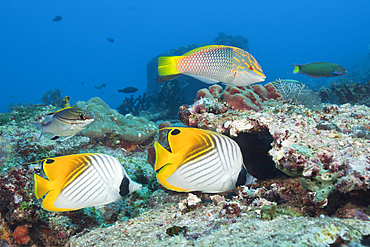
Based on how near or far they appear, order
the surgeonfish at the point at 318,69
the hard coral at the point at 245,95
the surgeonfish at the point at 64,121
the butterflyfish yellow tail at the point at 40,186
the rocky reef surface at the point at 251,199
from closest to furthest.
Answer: the rocky reef surface at the point at 251,199
the butterflyfish yellow tail at the point at 40,186
the surgeonfish at the point at 64,121
the hard coral at the point at 245,95
the surgeonfish at the point at 318,69

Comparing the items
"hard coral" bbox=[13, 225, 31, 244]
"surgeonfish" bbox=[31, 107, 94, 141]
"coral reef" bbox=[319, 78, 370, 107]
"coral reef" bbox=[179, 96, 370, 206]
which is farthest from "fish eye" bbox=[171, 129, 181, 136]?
"coral reef" bbox=[319, 78, 370, 107]

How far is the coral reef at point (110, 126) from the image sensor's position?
5.51 metres

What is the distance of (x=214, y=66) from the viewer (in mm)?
2168

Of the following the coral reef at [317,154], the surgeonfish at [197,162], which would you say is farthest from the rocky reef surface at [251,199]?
the surgeonfish at [197,162]

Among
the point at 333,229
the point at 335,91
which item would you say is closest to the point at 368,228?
the point at 333,229

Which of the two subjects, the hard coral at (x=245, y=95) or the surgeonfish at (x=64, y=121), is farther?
the hard coral at (x=245, y=95)

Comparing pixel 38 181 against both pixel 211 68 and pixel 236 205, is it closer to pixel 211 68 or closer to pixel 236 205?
pixel 236 205

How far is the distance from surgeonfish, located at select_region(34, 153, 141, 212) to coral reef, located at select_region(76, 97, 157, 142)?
410 centimetres

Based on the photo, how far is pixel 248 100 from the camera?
12.0 ft

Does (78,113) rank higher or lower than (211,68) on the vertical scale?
lower

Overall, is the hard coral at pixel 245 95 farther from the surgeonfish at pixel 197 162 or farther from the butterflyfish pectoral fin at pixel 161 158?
the butterflyfish pectoral fin at pixel 161 158

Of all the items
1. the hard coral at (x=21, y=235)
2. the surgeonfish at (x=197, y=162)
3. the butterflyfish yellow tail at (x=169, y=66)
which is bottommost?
the hard coral at (x=21, y=235)

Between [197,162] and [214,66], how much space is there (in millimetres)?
1268

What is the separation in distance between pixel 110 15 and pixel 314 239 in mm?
166583
